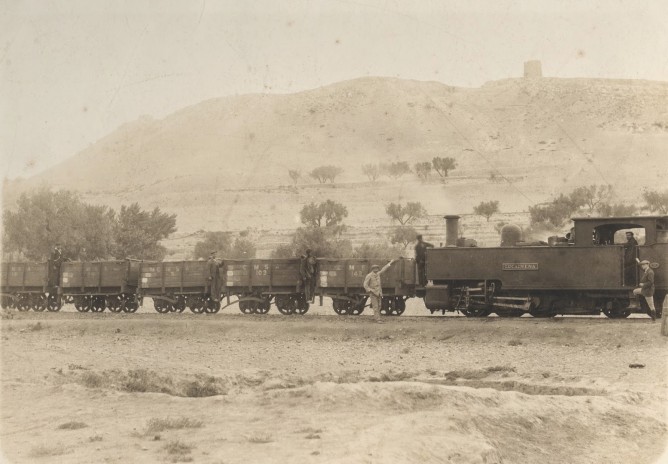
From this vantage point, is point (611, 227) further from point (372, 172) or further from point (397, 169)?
point (397, 169)

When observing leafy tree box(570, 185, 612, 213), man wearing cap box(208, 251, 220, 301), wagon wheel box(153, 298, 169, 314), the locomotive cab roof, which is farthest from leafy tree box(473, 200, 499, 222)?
the locomotive cab roof

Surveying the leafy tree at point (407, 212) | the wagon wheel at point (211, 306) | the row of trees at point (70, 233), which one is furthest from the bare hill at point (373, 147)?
the wagon wheel at point (211, 306)

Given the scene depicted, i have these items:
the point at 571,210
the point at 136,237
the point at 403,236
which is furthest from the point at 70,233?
the point at 571,210

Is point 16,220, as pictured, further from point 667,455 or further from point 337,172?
point 337,172

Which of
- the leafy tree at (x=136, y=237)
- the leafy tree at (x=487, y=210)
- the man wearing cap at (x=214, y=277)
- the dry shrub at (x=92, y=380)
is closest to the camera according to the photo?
the dry shrub at (x=92, y=380)

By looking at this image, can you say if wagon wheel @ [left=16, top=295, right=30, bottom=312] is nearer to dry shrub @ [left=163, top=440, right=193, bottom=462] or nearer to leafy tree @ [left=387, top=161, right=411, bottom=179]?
dry shrub @ [left=163, top=440, right=193, bottom=462]

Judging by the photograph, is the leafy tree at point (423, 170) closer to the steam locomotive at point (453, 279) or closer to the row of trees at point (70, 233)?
the row of trees at point (70, 233)

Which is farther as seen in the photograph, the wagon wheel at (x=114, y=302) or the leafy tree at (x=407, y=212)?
the leafy tree at (x=407, y=212)
